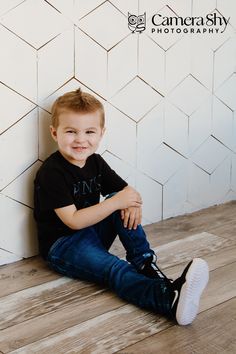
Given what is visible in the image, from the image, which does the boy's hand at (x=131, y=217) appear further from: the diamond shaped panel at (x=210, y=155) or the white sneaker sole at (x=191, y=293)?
the diamond shaped panel at (x=210, y=155)

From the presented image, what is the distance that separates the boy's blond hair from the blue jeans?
26 cm

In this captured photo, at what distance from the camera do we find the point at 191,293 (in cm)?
101

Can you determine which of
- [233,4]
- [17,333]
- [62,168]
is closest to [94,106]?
[62,168]

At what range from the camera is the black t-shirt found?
123cm

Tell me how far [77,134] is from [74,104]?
70mm

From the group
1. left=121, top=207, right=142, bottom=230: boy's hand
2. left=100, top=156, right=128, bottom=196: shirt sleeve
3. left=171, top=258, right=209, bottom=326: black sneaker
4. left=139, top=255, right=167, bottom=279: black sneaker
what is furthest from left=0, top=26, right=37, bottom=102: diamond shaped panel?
left=171, top=258, right=209, bottom=326: black sneaker

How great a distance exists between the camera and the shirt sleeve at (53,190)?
1221 millimetres

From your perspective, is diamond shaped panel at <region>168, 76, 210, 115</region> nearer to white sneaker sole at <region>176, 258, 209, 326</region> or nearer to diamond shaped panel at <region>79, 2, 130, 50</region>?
diamond shaped panel at <region>79, 2, 130, 50</region>

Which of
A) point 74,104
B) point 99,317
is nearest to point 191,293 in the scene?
point 99,317

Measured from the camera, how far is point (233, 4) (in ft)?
5.71

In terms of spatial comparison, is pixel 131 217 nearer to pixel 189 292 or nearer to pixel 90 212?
pixel 90 212

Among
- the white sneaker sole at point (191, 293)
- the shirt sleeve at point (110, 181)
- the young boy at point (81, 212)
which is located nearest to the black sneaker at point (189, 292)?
the white sneaker sole at point (191, 293)

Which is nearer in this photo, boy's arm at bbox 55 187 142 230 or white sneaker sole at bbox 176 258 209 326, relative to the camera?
white sneaker sole at bbox 176 258 209 326

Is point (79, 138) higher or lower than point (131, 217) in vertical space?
higher
